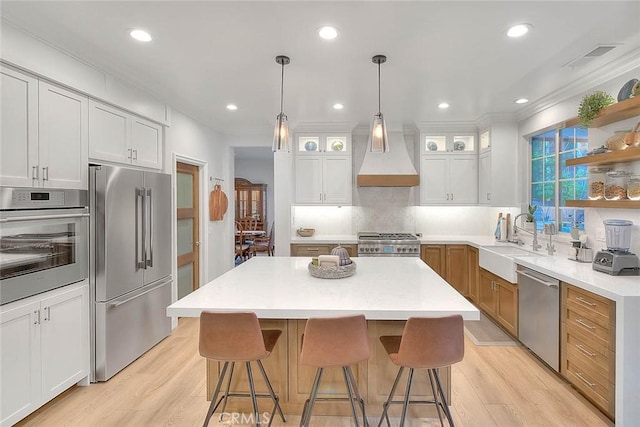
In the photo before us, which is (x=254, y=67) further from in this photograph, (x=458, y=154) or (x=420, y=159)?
(x=458, y=154)

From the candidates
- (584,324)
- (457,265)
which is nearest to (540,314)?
(584,324)

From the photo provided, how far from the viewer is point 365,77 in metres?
3.21

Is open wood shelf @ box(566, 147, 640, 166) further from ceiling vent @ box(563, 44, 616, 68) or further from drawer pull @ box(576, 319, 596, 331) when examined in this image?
drawer pull @ box(576, 319, 596, 331)

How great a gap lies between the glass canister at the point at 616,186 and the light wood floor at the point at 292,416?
158 cm

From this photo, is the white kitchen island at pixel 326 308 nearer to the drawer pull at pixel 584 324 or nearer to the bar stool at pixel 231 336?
the bar stool at pixel 231 336

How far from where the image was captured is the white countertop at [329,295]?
1936 mm

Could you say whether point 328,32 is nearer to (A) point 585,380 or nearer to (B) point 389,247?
(A) point 585,380

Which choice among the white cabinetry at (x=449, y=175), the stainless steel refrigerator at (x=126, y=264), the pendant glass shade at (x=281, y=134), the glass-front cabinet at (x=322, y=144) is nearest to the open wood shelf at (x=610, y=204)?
the white cabinetry at (x=449, y=175)

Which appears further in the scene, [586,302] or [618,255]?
[618,255]

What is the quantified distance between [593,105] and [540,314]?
71.8 inches

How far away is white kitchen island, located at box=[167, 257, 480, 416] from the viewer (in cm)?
195

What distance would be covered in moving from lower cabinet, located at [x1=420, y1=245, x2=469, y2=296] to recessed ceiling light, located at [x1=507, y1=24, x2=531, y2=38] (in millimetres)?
3116

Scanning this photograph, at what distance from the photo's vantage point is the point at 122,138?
3264mm

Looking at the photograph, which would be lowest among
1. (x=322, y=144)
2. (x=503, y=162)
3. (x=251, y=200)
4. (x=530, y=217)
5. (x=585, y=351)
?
(x=585, y=351)
